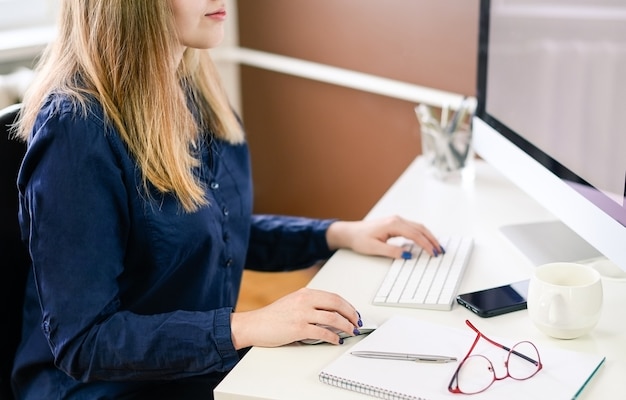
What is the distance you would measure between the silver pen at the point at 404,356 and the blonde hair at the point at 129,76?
1.13 ft

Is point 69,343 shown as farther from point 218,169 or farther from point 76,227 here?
point 218,169

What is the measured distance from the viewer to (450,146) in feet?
5.66

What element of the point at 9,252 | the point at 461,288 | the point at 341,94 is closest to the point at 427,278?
the point at 461,288

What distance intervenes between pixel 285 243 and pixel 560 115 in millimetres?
517

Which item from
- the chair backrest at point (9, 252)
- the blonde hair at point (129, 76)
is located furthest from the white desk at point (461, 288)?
the chair backrest at point (9, 252)

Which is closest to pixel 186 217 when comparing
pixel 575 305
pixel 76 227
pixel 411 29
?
pixel 76 227

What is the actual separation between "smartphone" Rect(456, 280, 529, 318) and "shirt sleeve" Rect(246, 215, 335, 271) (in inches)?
13.5

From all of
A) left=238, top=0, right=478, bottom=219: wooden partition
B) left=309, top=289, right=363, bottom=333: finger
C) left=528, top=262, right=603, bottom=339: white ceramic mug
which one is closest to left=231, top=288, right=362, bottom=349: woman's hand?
left=309, top=289, right=363, bottom=333: finger

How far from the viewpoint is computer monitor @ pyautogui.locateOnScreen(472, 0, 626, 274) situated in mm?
1165

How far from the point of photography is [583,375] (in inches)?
40.2

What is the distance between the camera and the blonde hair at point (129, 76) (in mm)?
1192

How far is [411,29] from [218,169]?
886mm

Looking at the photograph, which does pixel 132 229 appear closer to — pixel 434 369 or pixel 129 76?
pixel 129 76

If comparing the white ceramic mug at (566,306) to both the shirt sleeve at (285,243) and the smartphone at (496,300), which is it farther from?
the shirt sleeve at (285,243)
